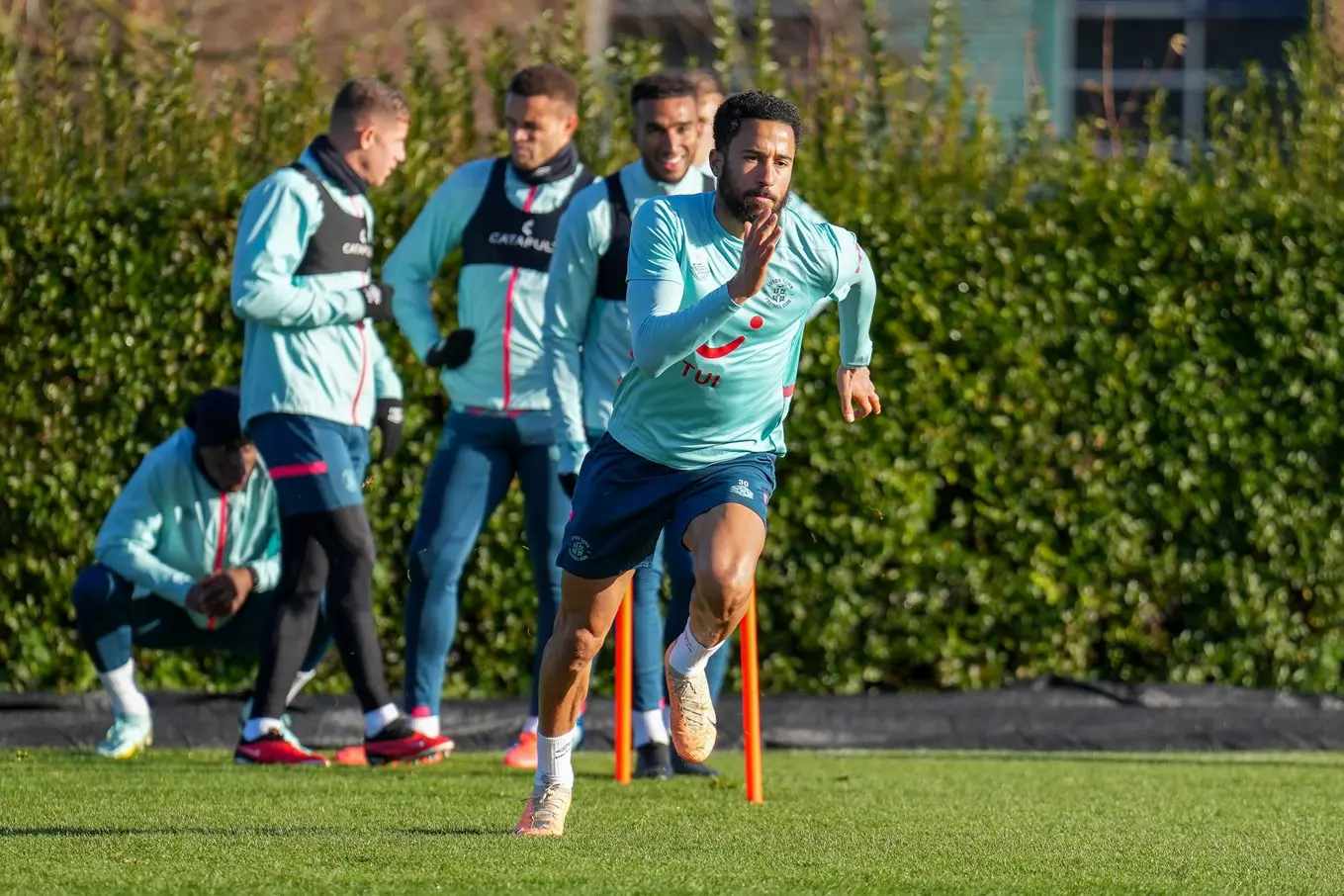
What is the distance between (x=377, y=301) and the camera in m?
6.73

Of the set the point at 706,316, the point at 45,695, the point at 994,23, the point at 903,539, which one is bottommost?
the point at 45,695

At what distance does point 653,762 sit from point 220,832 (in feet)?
6.58

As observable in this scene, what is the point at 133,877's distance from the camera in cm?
407

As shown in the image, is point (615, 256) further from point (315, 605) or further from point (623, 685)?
point (315, 605)

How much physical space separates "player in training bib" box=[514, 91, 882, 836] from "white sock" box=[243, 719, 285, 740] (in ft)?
6.74

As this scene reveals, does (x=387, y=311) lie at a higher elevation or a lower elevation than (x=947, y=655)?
higher

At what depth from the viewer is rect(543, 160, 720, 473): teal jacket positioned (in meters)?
6.38

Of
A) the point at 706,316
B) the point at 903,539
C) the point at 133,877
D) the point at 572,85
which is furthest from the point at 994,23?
the point at 133,877

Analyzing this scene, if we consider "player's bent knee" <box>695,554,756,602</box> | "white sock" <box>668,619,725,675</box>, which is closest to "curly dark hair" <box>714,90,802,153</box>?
"player's bent knee" <box>695,554,756,602</box>

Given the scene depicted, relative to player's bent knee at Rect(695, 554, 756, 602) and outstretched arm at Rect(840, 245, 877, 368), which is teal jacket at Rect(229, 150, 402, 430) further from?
player's bent knee at Rect(695, 554, 756, 602)

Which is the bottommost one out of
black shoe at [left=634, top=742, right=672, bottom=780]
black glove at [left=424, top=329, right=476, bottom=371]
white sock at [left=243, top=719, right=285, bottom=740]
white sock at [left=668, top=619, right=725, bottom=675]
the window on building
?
black shoe at [left=634, top=742, right=672, bottom=780]

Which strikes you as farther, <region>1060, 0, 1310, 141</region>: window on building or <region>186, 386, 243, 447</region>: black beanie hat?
<region>1060, 0, 1310, 141</region>: window on building

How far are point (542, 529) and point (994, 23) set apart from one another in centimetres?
969

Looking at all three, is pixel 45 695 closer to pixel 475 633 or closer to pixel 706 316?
pixel 475 633
